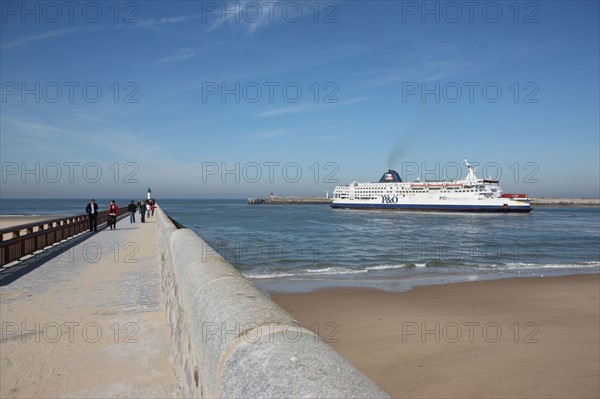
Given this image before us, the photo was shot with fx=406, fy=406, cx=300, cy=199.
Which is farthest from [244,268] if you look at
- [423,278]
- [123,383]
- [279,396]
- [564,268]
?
[279,396]

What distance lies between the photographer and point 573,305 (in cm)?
1146

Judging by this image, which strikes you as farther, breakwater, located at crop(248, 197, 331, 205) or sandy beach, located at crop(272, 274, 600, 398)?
breakwater, located at crop(248, 197, 331, 205)

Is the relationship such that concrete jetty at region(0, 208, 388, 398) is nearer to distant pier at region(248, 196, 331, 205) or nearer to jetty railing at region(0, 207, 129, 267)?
jetty railing at region(0, 207, 129, 267)

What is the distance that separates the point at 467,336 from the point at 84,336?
720cm

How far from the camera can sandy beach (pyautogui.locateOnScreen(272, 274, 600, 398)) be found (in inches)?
246

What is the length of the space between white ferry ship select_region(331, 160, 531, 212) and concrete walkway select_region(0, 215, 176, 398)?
78.9 metres

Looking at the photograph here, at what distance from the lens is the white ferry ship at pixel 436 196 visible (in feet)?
255

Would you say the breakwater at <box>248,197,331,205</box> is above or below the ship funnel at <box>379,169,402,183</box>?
below

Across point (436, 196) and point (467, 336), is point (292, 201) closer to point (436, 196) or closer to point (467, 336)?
point (436, 196)

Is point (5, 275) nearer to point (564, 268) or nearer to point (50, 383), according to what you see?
point (50, 383)

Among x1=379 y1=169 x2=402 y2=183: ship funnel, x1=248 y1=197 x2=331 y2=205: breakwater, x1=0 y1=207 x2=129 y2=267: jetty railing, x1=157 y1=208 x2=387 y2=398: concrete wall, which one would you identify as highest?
x1=379 y1=169 x2=402 y2=183: ship funnel

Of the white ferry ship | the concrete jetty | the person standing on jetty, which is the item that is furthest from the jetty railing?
the white ferry ship

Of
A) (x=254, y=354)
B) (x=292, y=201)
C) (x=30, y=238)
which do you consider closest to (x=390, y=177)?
(x=292, y=201)

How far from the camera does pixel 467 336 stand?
8.53 meters
